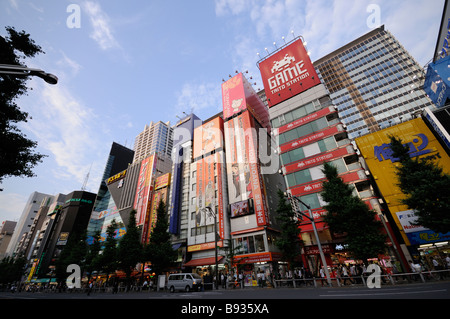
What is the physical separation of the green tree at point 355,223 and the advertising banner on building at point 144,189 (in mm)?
40092

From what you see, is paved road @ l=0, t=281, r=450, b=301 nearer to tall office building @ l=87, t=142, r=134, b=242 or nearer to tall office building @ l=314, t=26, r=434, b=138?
tall office building @ l=87, t=142, r=134, b=242

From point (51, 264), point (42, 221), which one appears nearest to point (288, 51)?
point (51, 264)

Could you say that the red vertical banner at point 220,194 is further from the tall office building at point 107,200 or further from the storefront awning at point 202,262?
the tall office building at point 107,200

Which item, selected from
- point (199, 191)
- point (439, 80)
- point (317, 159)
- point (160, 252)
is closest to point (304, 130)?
point (317, 159)

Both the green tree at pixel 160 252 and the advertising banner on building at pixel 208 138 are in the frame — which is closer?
the green tree at pixel 160 252

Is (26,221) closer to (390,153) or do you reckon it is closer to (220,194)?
(220,194)

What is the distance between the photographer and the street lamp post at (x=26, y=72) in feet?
19.5

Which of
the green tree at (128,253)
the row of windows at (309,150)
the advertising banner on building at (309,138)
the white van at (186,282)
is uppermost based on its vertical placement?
the advertising banner on building at (309,138)

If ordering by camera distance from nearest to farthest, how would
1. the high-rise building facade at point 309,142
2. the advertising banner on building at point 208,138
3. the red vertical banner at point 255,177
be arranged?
the high-rise building facade at point 309,142, the red vertical banner at point 255,177, the advertising banner on building at point 208,138

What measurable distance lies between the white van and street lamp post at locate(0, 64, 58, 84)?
63.0 feet

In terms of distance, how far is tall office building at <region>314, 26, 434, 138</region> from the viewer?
5450cm

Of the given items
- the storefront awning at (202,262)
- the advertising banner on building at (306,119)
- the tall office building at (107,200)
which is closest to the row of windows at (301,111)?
the advertising banner on building at (306,119)

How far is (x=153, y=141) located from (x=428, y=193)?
11183 centimetres

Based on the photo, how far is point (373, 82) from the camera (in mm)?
61625
